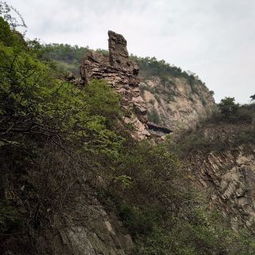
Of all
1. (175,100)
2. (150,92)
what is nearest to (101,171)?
(150,92)

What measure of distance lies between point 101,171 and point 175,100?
233 ft

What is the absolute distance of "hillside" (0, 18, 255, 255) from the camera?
963cm

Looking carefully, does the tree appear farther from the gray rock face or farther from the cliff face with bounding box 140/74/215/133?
the cliff face with bounding box 140/74/215/133

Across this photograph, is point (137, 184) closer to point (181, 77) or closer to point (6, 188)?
point (6, 188)

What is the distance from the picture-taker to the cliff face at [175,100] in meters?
77.5

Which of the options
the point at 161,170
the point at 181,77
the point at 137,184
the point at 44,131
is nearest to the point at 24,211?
the point at 44,131

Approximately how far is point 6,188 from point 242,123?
3179 centimetres

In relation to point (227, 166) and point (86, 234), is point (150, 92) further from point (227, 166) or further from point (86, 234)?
point (86, 234)

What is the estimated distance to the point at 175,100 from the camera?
85.1 metres

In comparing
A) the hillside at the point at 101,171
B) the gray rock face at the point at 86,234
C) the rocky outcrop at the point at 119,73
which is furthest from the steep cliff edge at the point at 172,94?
the gray rock face at the point at 86,234

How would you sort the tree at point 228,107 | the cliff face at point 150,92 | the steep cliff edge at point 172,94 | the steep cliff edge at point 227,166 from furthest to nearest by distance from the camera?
the steep cliff edge at point 172,94
the tree at point 228,107
the steep cliff edge at point 227,166
the cliff face at point 150,92

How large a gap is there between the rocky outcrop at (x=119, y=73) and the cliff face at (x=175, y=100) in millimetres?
39245

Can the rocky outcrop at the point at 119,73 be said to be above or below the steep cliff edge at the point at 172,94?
below

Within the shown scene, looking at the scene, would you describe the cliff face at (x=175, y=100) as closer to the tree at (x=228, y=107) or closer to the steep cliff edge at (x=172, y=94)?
the steep cliff edge at (x=172, y=94)
